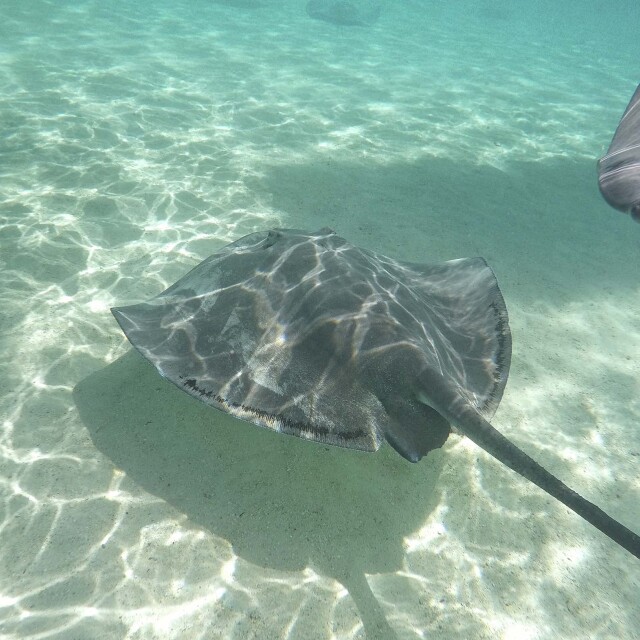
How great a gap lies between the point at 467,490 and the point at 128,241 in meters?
6.44

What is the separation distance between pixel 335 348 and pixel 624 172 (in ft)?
8.33

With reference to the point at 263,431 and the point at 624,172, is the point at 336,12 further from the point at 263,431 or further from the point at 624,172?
the point at 263,431

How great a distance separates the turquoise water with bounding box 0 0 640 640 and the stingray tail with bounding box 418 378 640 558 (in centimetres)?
149

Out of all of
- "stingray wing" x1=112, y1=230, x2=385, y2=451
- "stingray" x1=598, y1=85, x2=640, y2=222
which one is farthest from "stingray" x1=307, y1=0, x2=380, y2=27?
"stingray wing" x1=112, y1=230, x2=385, y2=451

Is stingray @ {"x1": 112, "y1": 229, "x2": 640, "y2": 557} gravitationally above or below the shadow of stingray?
above

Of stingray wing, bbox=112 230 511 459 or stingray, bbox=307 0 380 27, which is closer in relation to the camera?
stingray wing, bbox=112 230 511 459

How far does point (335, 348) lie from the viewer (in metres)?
3.79

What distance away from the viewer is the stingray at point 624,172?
281 centimetres

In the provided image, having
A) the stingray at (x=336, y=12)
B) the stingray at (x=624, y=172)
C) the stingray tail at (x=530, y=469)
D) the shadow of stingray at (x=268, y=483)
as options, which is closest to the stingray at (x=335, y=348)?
the stingray tail at (x=530, y=469)

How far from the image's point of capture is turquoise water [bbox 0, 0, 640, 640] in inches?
140

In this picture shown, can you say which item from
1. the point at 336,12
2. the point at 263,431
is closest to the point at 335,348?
the point at 263,431

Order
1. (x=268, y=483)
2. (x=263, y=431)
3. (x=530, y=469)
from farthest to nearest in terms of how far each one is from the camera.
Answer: (x=263, y=431), (x=268, y=483), (x=530, y=469)

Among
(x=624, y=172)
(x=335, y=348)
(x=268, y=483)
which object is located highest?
(x=624, y=172)

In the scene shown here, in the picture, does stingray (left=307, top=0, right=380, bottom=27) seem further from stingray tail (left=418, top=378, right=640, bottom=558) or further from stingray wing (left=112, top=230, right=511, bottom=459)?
stingray tail (left=418, top=378, right=640, bottom=558)
